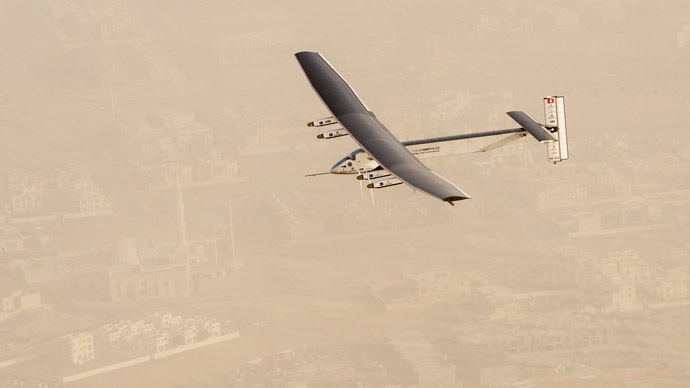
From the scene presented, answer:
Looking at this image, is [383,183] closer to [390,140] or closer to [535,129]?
[390,140]

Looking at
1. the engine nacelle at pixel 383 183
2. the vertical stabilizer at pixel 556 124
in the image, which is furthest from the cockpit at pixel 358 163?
the vertical stabilizer at pixel 556 124

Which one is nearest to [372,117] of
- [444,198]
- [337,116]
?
[337,116]

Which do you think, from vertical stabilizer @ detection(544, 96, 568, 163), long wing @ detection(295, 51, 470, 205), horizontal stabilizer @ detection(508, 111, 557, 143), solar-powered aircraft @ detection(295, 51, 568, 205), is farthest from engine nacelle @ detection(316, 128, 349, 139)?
vertical stabilizer @ detection(544, 96, 568, 163)

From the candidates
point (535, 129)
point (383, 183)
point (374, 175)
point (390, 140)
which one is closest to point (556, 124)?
point (535, 129)

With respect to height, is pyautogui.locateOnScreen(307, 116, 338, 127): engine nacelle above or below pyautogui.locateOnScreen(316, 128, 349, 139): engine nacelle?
above

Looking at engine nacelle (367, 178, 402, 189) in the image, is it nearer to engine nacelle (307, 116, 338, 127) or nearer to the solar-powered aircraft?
the solar-powered aircraft

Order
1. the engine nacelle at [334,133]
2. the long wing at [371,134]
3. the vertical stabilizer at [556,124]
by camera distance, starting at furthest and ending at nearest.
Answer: the vertical stabilizer at [556,124], the engine nacelle at [334,133], the long wing at [371,134]

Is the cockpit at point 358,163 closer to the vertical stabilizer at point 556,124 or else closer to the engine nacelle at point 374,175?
the engine nacelle at point 374,175
